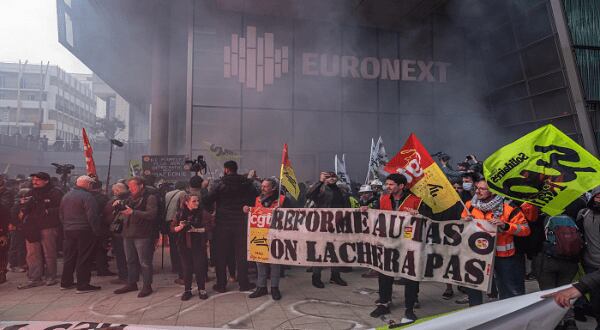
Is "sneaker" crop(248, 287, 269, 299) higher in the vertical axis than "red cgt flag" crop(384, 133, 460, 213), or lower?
lower

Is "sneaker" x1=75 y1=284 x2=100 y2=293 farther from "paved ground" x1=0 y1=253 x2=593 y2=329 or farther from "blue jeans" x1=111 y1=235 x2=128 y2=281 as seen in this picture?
"blue jeans" x1=111 y1=235 x2=128 y2=281

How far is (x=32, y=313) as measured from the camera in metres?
3.93

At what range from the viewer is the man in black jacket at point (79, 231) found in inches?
189

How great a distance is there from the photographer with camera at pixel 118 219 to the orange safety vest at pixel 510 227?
405 centimetres

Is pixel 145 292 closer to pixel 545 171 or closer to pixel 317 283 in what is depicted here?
pixel 317 283

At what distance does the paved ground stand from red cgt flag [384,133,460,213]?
51.3 inches

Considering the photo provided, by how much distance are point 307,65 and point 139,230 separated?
989cm

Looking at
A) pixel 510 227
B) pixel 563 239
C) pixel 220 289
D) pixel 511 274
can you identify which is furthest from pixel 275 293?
pixel 563 239

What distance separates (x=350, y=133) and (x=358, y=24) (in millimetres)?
4019

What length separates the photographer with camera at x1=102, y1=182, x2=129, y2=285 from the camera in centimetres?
469

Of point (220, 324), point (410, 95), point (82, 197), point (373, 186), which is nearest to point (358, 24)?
point (410, 95)

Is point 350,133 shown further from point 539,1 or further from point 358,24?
point 539,1

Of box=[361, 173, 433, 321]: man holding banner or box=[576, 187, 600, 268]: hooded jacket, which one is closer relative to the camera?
box=[576, 187, 600, 268]: hooded jacket

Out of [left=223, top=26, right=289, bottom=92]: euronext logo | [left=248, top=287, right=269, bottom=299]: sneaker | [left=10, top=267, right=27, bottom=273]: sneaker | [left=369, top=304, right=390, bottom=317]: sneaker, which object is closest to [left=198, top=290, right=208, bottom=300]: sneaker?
[left=248, top=287, right=269, bottom=299]: sneaker
